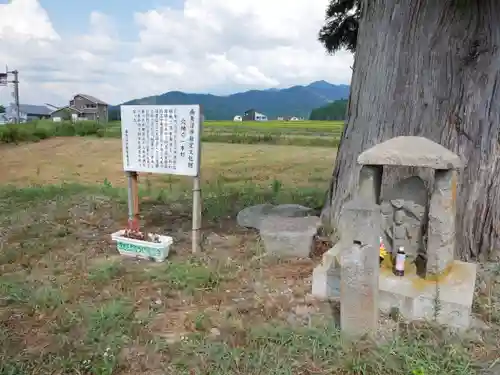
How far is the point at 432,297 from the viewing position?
264 centimetres

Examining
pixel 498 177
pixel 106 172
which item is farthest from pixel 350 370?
pixel 106 172

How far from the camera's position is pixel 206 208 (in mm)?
5609

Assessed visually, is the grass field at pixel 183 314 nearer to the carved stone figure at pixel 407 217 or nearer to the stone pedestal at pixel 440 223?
the stone pedestal at pixel 440 223

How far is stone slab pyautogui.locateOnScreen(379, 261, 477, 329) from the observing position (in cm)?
257

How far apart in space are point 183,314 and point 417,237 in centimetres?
167

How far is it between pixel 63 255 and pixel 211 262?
54.6 inches

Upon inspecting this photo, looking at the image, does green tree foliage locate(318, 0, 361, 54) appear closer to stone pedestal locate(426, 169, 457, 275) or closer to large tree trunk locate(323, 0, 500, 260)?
large tree trunk locate(323, 0, 500, 260)

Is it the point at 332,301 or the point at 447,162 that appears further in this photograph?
the point at 332,301

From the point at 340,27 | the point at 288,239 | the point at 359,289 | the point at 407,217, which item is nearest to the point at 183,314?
the point at 359,289

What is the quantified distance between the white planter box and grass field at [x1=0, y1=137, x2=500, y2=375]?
103 mm

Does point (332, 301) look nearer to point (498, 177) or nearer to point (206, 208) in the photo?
point (498, 177)

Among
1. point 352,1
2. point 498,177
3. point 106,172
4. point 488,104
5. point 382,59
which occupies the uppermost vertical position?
point 352,1

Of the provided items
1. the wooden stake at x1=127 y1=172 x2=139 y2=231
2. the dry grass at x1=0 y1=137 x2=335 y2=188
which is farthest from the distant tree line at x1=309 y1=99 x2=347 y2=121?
the wooden stake at x1=127 y1=172 x2=139 y2=231

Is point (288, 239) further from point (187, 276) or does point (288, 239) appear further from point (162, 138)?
point (162, 138)
